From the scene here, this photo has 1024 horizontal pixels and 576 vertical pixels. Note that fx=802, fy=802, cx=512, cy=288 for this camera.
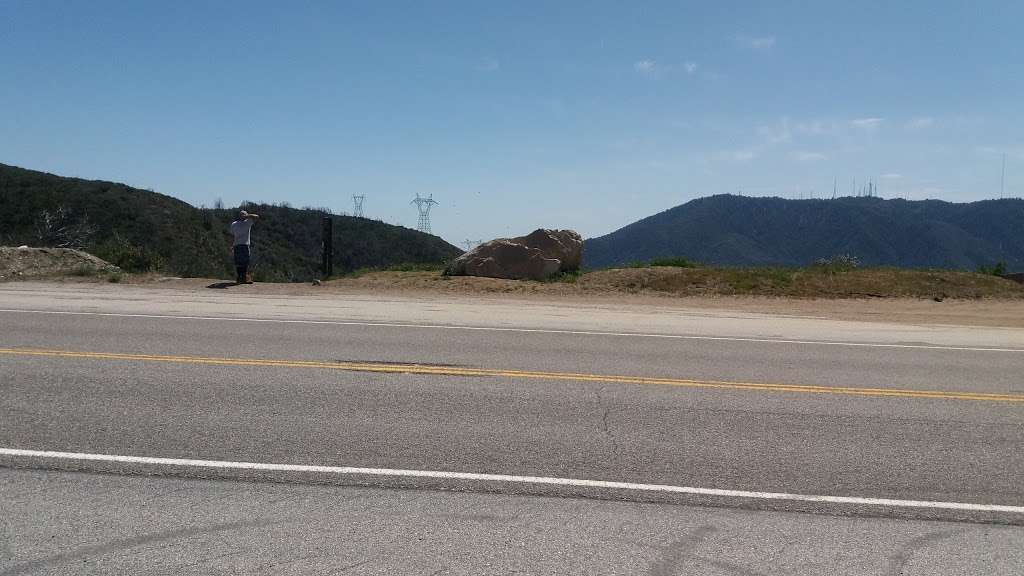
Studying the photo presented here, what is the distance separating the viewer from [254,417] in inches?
273

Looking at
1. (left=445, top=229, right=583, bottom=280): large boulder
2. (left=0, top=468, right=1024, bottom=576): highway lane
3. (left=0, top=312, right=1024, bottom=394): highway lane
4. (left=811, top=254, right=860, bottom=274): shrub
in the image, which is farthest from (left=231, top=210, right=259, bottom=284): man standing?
(left=0, top=468, right=1024, bottom=576): highway lane

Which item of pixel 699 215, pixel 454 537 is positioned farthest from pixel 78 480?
pixel 699 215

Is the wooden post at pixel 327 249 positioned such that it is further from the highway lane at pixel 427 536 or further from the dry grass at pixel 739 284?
the highway lane at pixel 427 536

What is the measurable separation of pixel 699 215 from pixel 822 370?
68.5m

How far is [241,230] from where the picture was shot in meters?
21.4

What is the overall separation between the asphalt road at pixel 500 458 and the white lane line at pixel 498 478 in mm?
24

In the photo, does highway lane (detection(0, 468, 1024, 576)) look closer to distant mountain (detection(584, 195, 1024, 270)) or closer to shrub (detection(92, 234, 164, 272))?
shrub (detection(92, 234, 164, 272))

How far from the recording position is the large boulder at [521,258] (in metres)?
23.1

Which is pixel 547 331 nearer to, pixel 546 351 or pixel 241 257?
pixel 546 351

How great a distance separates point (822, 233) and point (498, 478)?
7100 centimetres

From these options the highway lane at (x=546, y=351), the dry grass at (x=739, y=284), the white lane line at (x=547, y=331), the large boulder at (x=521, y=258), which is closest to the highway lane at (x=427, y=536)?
the highway lane at (x=546, y=351)

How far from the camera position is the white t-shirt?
70.2ft

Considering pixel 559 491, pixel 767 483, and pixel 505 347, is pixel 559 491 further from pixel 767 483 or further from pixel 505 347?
pixel 505 347

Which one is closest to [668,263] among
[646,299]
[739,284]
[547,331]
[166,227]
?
[739,284]
